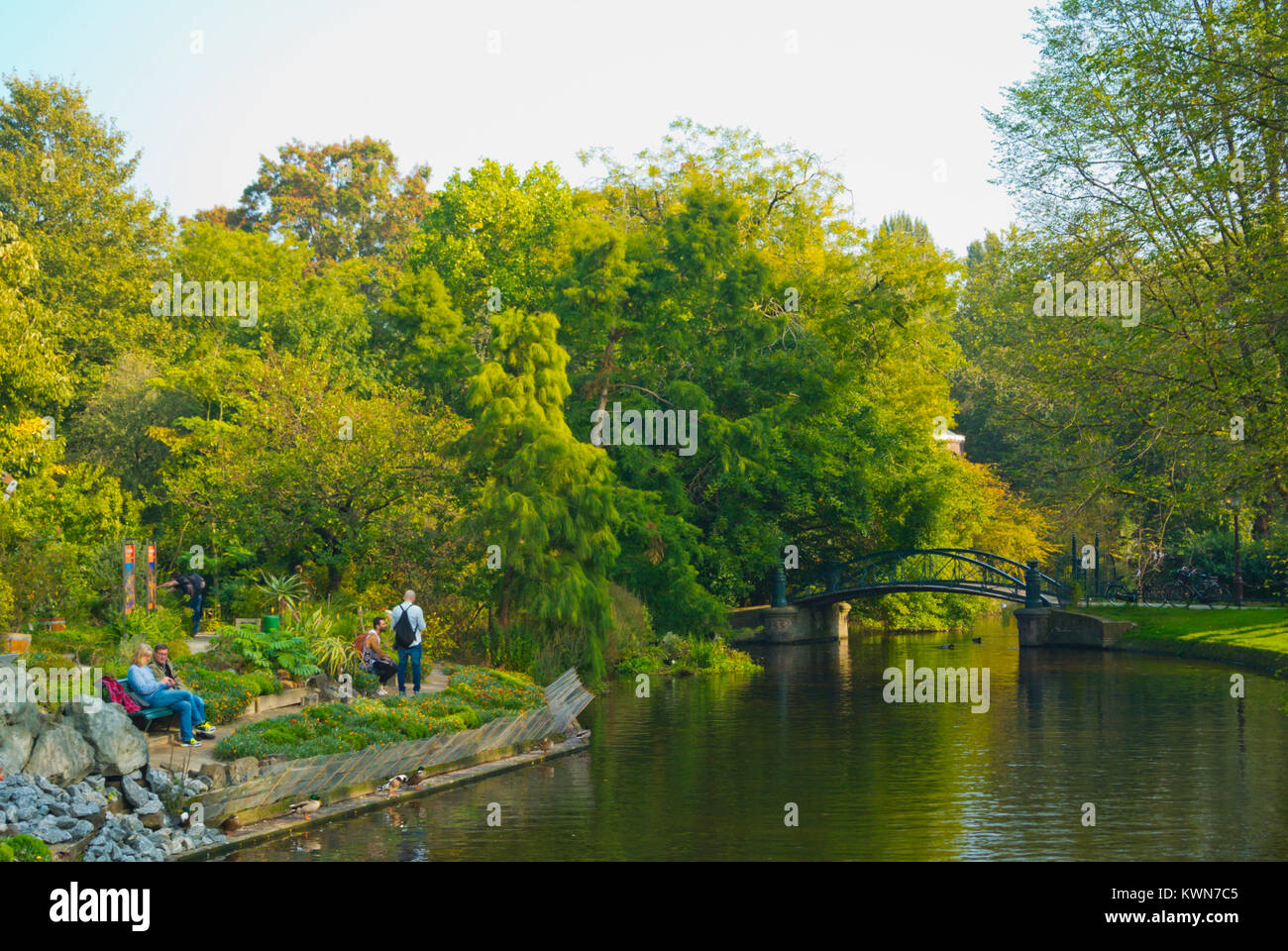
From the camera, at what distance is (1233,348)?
2175 centimetres

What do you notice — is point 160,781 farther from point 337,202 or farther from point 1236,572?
point 337,202

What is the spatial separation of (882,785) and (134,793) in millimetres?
10838

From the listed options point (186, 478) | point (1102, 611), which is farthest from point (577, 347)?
point (1102, 611)

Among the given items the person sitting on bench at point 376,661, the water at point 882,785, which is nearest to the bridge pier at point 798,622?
the water at point 882,785

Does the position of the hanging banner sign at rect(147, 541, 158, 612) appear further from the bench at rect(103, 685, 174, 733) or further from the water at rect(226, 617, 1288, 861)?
the water at rect(226, 617, 1288, 861)

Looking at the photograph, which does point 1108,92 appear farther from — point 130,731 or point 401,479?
point 130,731

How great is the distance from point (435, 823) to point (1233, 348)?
14.4m

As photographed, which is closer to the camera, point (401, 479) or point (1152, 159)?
point (1152, 159)

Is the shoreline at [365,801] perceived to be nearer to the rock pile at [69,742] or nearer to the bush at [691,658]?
the rock pile at [69,742]

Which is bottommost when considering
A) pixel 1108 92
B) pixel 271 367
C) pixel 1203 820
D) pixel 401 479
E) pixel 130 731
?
pixel 1203 820

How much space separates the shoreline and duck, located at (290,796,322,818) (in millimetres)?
77

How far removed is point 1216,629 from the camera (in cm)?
4019

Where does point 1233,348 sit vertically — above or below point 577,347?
below

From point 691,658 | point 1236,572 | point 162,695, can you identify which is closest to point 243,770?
point 162,695
